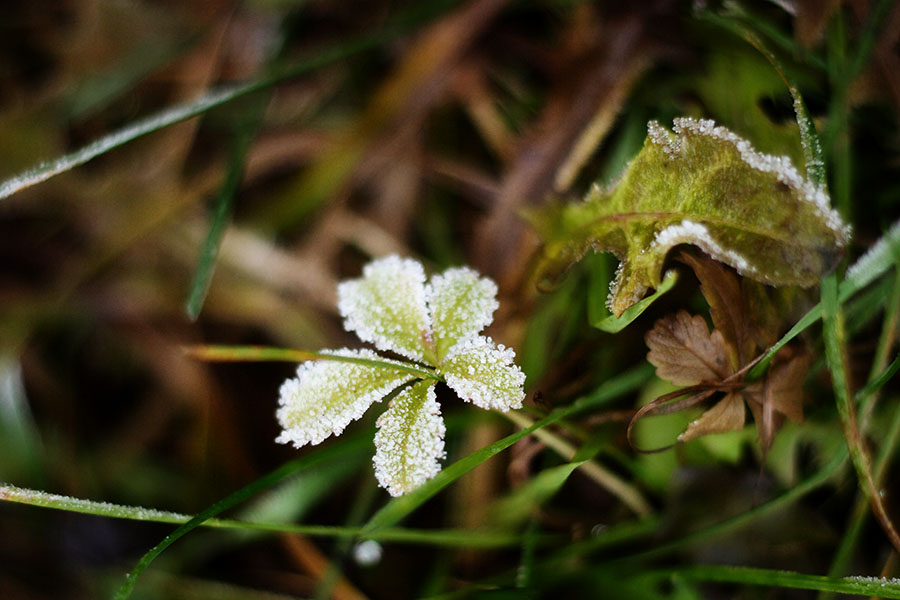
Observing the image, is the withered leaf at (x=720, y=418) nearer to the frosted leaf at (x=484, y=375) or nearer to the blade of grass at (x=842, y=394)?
the blade of grass at (x=842, y=394)

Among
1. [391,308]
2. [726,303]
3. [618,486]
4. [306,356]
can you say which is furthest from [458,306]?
[618,486]

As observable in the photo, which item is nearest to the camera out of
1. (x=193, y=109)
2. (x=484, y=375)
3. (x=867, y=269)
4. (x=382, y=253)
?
(x=484, y=375)

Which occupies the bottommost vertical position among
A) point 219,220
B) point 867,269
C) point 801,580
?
point 801,580

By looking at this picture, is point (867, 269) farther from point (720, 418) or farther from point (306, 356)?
point (306, 356)

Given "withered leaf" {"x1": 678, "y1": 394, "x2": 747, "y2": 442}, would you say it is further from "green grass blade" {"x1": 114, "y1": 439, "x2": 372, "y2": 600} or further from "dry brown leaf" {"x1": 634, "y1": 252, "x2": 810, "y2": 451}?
"green grass blade" {"x1": 114, "y1": 439, "x2": 372, "y2": 600}

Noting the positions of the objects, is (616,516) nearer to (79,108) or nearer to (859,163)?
(859,163)

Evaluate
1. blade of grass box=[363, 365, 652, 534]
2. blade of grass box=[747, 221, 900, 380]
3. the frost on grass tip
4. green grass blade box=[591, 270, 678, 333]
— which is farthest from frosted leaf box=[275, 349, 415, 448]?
blade of grass box=[747, 221, 900, 380]

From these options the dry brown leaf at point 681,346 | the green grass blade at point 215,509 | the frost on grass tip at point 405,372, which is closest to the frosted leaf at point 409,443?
the frost on grass tip at point 405,372

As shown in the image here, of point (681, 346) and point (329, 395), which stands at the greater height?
point (329, 395)
